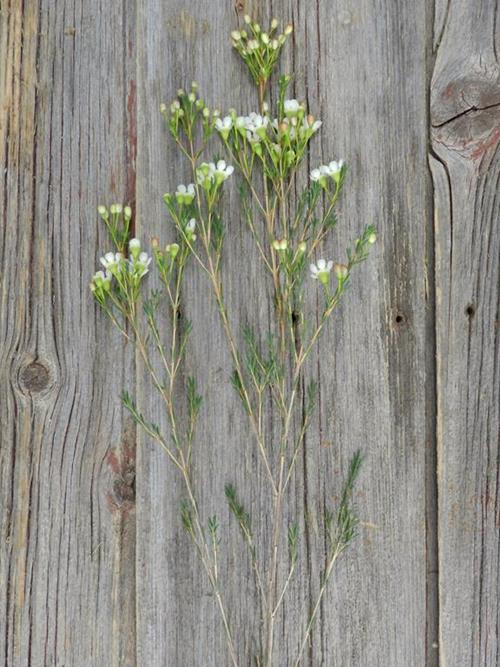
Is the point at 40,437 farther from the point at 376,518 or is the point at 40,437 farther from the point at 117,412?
the point at 376,518

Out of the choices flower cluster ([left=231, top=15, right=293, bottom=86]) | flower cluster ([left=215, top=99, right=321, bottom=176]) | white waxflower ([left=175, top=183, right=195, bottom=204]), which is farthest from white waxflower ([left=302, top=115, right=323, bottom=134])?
white waxflower ([left=175, top=183, right=195, bottom=204])

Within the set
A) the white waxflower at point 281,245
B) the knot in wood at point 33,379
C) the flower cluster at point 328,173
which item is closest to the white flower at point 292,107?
the flower cluster at point 328,173

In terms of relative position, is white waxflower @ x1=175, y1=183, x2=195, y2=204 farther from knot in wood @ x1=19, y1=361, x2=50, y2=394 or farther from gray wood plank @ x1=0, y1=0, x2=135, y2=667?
knot in wood @ x1=19, y1=361, x2=50, y2=394

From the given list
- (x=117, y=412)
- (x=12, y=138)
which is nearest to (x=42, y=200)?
(x=12, y=138)

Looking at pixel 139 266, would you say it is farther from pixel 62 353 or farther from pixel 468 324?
pixel 468 324

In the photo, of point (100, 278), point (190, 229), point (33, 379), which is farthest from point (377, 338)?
point (33, 379)

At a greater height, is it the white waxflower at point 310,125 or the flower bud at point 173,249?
the white waxflower at point 310,125

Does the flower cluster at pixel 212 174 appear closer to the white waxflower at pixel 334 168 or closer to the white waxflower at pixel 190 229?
the white waxflower at pixel 190 229
